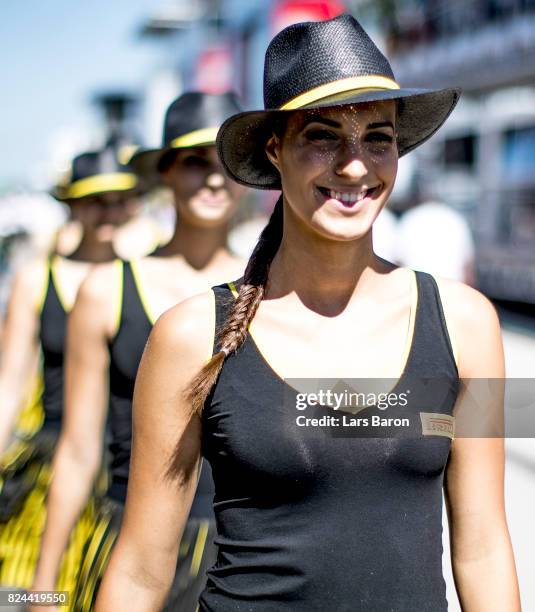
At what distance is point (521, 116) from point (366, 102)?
623 inches

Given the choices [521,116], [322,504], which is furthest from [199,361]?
[521,116]

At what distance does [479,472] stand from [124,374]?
1404 mm

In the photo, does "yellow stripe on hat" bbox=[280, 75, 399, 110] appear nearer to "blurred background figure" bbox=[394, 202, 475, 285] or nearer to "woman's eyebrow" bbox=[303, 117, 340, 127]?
"woman's eyebrow" bbox=[303, 117, 340, 127]

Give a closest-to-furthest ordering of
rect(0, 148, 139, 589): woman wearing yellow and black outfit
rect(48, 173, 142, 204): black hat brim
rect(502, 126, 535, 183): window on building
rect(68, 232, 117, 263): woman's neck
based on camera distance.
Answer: rect(0, 148, 139, 589): woman wearing yellow and black outfit → rect(68, 232, 117, 263): woman's neck → rect(48, 173, 142, 204): black hat brim → rect(502, 126, 535, 183): window on building

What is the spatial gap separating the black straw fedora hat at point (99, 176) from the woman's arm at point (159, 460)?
3.15 metres

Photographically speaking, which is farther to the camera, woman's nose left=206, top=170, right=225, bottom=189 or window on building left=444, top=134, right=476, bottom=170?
window on building left=444, top=134, right=476, bottom=170

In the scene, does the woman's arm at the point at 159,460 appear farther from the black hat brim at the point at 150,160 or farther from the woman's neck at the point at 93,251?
the woman's neck at the point at 93,251

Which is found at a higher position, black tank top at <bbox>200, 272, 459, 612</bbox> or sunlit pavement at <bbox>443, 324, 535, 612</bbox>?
sunlit pavement at <bbox>443, 324, 535, 612</bbox>

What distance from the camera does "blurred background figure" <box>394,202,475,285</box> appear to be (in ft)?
20.1

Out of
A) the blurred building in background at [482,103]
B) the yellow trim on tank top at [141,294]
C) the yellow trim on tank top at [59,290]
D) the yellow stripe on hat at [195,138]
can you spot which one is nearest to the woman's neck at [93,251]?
the yellow trim on tank top at [59,290]

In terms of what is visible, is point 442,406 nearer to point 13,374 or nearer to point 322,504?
point 322,504

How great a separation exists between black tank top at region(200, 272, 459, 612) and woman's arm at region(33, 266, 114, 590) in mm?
1227

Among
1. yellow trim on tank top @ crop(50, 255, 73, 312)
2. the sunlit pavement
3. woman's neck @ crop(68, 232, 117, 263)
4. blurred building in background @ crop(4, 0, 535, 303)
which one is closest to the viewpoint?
yellow trim on tank top @ crop(50, 255, 73, 312)

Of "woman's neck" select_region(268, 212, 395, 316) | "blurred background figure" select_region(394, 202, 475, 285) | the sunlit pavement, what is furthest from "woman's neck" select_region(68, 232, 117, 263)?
"woman's neck" select_region(268, 212, 395, 316)
